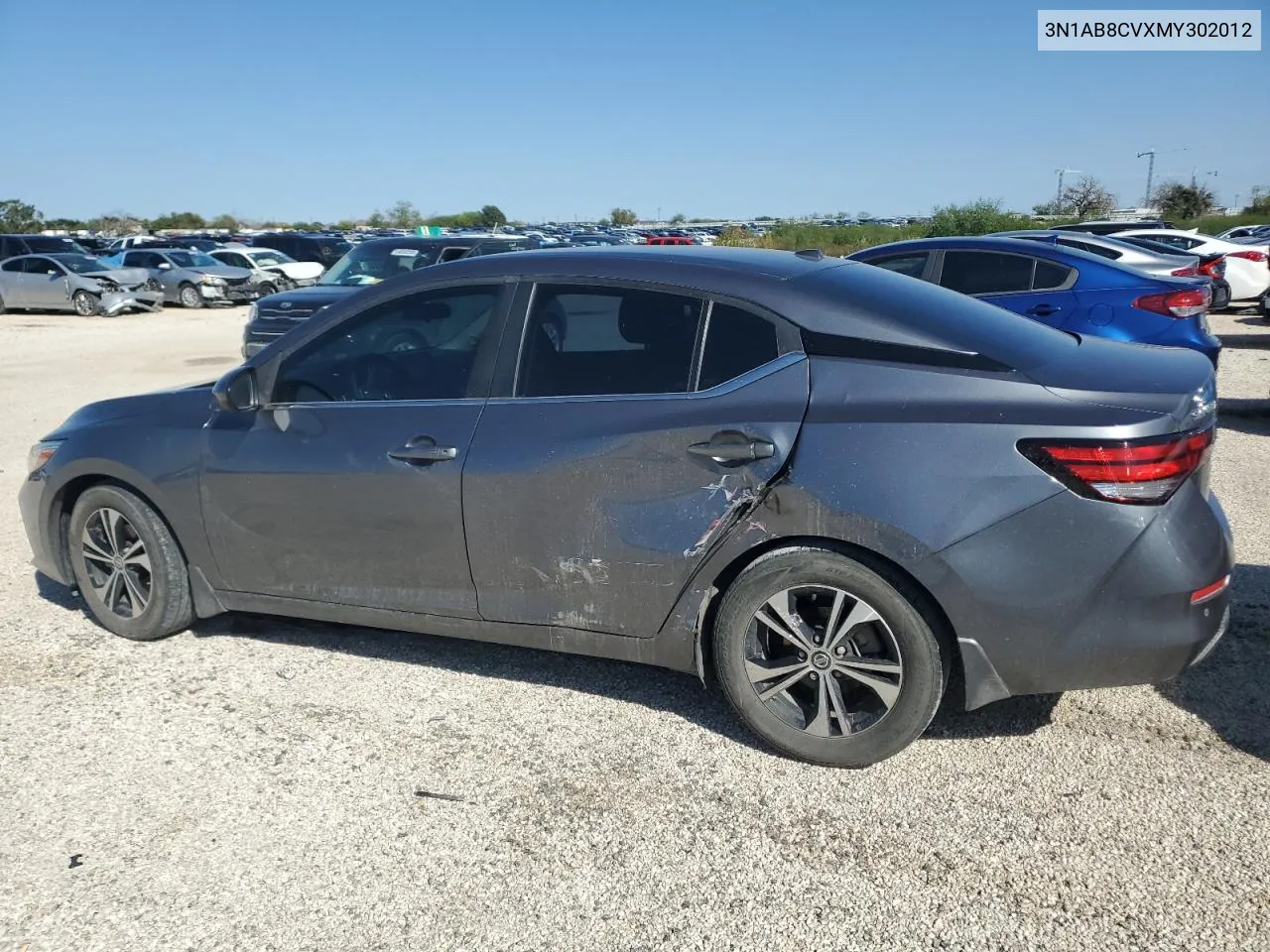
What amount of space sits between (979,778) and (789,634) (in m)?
0.76

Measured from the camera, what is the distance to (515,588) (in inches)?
152

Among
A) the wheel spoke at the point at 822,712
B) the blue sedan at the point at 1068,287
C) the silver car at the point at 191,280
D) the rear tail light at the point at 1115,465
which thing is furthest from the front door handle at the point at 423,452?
the silver car at the point at 191,280

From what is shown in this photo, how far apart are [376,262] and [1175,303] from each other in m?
8.98

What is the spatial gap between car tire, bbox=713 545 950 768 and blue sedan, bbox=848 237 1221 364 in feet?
17.9

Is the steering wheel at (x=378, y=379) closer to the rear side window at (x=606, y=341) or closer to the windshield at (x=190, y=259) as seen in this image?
the rear side window at (x=606, y=341)

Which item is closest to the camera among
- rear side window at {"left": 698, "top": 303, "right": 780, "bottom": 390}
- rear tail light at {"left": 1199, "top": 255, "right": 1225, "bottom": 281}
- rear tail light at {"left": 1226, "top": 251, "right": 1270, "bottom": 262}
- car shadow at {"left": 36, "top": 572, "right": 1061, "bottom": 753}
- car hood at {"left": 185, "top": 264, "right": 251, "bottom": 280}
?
rear side window at {"left": 698, "top": 303, "right": 780, "bottom": 390}

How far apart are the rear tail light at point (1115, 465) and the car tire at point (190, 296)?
26680 mm

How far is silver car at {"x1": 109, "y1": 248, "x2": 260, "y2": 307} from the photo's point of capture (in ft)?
86.4

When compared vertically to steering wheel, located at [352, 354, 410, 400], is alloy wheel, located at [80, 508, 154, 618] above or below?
below

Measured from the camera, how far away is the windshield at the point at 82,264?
2480 cm

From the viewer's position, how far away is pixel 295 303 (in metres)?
11.7

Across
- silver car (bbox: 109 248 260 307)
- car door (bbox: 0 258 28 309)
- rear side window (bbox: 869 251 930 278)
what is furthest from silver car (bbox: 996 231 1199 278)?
car door (bbox: 0 258 28 309)

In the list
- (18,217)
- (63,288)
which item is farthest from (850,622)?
(18,217)

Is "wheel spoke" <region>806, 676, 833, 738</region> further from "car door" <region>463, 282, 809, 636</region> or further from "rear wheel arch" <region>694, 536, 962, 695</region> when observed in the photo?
"car door" <region>463, 282, 809, 636</region>
